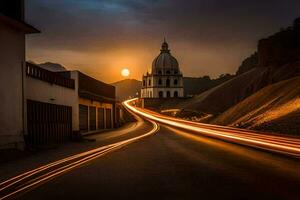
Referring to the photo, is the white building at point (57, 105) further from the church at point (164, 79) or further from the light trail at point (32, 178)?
the church at point (164, 79)

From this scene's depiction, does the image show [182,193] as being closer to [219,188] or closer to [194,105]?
[219,188]

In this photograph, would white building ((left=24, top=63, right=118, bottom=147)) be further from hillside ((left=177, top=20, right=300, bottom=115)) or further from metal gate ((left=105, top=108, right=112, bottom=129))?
hillside ((left=177, top=20, right=300, bottom=115))

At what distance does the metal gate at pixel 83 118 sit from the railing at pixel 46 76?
633cm

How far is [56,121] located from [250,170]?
2161 cm

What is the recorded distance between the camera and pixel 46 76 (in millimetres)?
30906

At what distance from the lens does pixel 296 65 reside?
91.4 metres

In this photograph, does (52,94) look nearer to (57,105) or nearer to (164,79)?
(57,105)

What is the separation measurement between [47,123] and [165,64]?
13625 cm

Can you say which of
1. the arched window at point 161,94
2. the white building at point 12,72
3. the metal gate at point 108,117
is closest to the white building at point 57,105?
the white building at point 12,72

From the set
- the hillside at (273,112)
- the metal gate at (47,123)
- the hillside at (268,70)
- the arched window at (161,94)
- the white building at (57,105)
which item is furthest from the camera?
the arched window at (161,94)

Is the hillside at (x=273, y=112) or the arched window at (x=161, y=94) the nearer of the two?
the hillside at (x=273, y=112)

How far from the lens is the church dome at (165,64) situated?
163 metres

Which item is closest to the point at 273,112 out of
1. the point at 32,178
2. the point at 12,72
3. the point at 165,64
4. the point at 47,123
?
the point at 47,123

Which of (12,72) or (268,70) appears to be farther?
(268,70)
